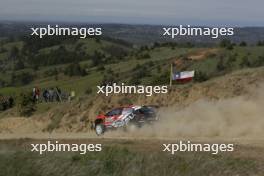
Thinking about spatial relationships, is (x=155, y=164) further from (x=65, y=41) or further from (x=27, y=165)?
(x=65, y=41)

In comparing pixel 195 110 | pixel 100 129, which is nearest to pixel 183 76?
pixel 195 110

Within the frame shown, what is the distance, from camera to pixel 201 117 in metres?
25.1

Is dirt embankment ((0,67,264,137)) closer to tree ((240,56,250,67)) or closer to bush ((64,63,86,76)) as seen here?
tree ((240,56,250,67))

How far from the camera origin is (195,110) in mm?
26750

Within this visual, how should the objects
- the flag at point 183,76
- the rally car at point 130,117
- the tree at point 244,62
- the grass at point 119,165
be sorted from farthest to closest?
1. the tree at point 244,62
2. the flag at point 183,76
3. the rally car at point 130,117
4. the grass at point 119,165

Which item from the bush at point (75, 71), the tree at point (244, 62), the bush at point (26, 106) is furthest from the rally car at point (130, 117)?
the bush at point (75, 71)

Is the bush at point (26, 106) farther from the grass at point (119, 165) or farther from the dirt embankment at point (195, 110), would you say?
A: the grass at point (119, 165)

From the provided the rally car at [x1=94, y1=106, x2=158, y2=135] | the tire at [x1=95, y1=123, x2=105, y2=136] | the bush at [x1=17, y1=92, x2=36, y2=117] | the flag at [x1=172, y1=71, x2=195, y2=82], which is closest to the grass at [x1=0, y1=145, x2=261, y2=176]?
the rally car at [x1=94, y1=106, x2=158, y2=135]

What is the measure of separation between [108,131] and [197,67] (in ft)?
113

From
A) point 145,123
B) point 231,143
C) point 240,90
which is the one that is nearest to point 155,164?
point 231,143

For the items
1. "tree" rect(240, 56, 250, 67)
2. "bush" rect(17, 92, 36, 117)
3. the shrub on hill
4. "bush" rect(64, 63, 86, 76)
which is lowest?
the shrub on hill

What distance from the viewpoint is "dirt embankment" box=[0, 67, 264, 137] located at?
23547 millimetres

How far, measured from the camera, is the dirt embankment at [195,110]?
77.3 ft

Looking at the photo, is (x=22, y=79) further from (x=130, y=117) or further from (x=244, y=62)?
(x=130, y=117)
